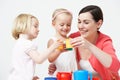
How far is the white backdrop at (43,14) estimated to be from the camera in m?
2.35

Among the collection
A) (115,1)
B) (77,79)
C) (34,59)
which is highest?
(115,1)

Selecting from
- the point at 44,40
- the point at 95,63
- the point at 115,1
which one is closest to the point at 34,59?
the point at 95,63

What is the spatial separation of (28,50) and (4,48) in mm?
877

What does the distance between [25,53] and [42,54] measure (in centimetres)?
11

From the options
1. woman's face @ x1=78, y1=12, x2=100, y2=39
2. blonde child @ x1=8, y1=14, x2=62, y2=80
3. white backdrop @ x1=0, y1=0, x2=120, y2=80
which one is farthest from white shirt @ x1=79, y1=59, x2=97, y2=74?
white backdrop @ x1=0, y1=0, x2=120, y2=80

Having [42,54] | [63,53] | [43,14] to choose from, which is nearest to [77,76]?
[42,54]

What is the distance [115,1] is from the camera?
7.79 feet

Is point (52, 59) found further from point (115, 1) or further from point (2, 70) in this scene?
point (115, 1)

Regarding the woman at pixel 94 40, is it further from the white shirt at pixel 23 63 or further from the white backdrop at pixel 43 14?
the white backdrop at pixel 43 14

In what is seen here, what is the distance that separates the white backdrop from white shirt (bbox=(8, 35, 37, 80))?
0.80m

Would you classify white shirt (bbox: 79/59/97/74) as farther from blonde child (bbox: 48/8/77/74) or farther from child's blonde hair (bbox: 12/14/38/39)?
child's blonde hair (bbox: 12/14/38/39)

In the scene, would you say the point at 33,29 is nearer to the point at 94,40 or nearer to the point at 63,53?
the point at 63,53

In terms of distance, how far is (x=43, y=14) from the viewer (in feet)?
7.75

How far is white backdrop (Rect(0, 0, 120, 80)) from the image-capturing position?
2.35m
